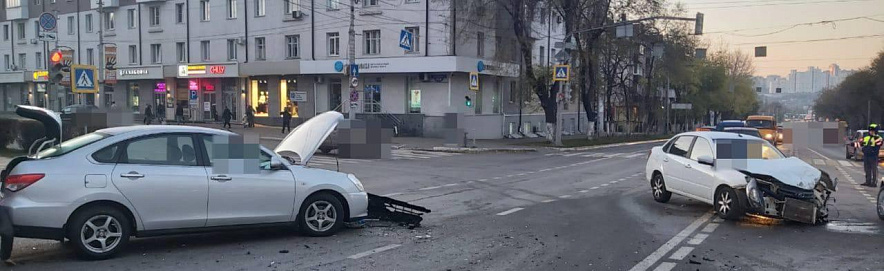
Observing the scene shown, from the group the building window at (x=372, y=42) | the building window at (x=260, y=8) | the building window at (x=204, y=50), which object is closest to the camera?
the building window at (x=372, y=42)

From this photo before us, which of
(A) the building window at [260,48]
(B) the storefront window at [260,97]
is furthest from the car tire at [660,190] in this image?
(B) the storefront window at [260,97]

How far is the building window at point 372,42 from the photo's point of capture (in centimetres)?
3912

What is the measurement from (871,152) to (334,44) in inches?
1187

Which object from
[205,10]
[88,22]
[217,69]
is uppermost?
[88,22]

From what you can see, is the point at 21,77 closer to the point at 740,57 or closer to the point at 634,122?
the point at 634,122

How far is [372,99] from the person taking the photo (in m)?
40.4

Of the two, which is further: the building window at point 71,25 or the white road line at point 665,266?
the building window at point 71,25

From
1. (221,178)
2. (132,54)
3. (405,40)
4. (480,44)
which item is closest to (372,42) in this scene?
(405,40)

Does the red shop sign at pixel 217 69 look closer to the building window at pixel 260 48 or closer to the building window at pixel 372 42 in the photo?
the building window at pixel 260 48

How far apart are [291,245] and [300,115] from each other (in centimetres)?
3575

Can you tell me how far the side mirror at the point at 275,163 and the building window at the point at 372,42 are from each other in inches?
1235

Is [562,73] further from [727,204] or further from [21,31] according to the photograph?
[21,31]

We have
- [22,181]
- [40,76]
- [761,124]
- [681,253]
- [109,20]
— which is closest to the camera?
[22,181]

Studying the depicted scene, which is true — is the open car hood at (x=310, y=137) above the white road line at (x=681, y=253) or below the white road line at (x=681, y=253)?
above
